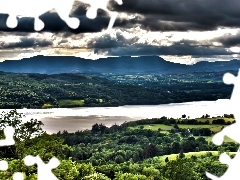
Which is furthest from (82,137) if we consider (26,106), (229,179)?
(229,179)

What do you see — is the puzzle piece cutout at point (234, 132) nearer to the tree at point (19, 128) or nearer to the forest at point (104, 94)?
the tree at point (19, 128)

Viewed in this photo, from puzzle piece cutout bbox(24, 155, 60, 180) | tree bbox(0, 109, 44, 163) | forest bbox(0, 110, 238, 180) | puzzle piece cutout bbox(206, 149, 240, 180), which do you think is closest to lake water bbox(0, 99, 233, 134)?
forest bbox(0, 110, 238, 180)

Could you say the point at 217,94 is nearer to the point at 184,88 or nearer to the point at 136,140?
the point at 184,88

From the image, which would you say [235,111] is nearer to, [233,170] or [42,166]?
[233,170]

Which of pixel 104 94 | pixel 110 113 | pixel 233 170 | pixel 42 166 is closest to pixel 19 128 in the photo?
pixel 42 166

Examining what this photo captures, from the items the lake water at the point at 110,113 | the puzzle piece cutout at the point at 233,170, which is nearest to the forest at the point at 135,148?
the lake water at the point at 110,113

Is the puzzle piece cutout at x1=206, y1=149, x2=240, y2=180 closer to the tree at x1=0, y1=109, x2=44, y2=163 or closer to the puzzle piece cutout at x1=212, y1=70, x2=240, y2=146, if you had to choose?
the puzzle piece cutout at x1=212, y1=70, x2=240, y2=146

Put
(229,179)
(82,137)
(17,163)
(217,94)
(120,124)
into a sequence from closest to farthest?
(229,179)
(17,163)
(82,137)
(120,124)
(217,94)
